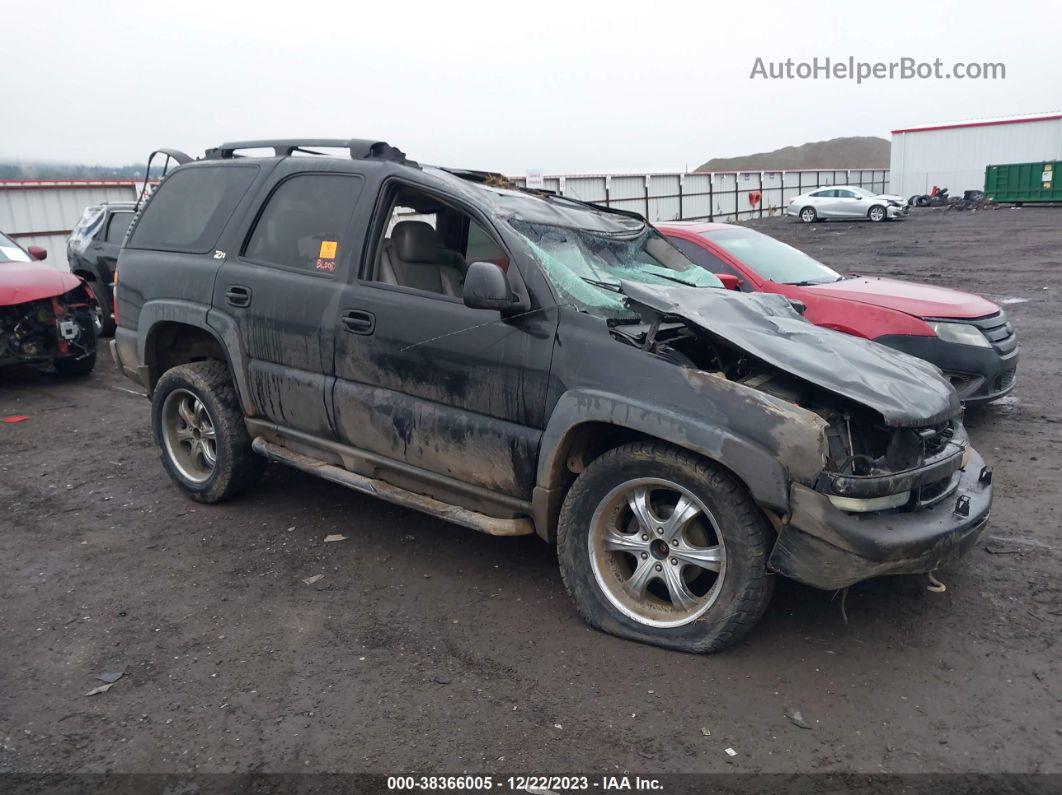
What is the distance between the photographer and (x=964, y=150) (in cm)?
4675

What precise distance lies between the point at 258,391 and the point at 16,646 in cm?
174

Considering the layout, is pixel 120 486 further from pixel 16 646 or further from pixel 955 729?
pixel 955 729

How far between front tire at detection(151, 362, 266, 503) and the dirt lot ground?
202 mm

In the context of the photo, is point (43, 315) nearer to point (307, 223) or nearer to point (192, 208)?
point (192, 208)

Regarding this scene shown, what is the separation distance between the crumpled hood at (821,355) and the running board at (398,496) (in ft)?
3.91

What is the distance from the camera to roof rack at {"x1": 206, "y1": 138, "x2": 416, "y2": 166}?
474 centimetres

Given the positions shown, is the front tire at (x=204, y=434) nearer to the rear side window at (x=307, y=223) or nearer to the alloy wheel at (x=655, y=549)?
the rear side window at (x=307, y=223)

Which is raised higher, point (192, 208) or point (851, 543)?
point (192, 208)

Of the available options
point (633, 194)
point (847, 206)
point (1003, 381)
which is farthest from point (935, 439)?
point (847, 206)

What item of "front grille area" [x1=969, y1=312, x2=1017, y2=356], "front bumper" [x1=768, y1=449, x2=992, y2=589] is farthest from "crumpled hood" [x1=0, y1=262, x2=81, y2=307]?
"front grille area" [x1=969, y1=312, x2=1017, y2=356]

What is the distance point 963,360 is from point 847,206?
Result: 32.1 meters

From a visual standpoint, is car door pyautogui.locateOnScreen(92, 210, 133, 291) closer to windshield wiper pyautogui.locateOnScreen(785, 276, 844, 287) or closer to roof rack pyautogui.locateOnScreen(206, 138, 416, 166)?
roof rack pyautogui.locateOnScreen(206, 138, 416, 166)

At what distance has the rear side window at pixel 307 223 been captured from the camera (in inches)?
182

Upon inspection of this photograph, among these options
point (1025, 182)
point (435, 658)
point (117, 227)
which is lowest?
point (435, 658)
